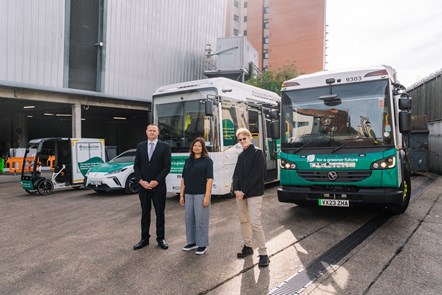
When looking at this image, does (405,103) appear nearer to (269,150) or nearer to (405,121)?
(405,121)

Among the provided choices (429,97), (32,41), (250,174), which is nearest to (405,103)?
(250,174)

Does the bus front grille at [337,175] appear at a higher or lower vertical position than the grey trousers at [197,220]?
higher

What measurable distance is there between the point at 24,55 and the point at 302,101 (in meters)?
14.2

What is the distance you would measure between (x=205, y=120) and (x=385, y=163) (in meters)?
4.38

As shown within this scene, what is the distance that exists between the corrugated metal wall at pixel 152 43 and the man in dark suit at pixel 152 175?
15.1m

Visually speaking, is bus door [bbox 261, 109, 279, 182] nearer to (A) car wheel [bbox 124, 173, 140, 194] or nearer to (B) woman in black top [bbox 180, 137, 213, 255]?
(A) car wheel [bbox 124, 173, 140, 194]

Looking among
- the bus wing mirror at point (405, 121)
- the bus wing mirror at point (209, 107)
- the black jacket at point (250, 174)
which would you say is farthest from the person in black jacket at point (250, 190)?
the bus wing mirror at point (209, 107)

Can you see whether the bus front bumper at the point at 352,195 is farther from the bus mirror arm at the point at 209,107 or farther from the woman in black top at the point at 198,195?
the bus mirror arm at the point at 209,107

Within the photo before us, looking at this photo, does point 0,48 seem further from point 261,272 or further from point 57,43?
point 261,272

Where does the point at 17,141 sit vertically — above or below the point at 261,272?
above

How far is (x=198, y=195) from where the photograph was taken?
4887 millimetres

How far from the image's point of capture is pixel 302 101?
676 cm

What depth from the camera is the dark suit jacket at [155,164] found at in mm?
5109

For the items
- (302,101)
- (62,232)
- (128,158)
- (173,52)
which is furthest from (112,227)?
(173,52)
